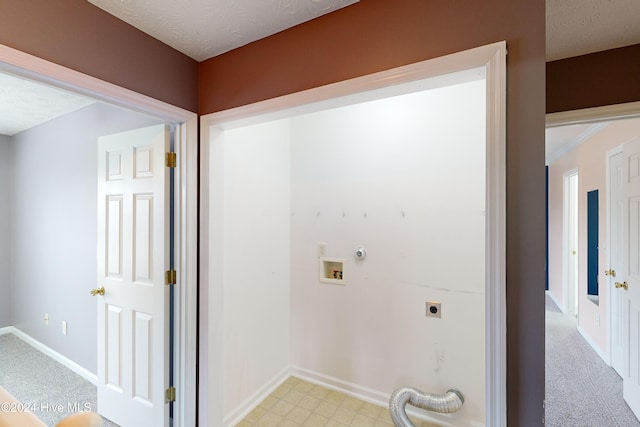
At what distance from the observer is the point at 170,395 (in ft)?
5.60

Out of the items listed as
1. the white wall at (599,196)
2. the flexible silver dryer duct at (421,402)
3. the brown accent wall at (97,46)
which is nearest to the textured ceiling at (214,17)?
the brown accent wall at (97,46)

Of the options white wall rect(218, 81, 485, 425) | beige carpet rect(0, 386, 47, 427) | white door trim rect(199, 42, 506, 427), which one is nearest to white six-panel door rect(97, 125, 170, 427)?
white wall rect(218, 81, 485, 425)

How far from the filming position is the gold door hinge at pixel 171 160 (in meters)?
1.69

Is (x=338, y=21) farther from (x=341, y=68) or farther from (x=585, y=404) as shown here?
(x=585, y=404)

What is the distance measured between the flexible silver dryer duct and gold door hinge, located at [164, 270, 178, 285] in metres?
1.66

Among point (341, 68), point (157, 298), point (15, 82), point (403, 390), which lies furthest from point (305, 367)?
point (15, 82)

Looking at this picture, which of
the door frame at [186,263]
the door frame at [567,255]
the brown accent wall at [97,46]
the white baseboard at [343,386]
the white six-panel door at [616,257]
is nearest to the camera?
the brown accent wall at [97,46]

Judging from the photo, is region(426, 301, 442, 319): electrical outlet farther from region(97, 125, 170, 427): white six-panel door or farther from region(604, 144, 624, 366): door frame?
region(604, 144, 624, 366): door frame

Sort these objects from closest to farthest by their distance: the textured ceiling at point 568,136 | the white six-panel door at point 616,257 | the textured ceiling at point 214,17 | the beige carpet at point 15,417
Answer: the beige carpet at point 15,417, the textured ceiling at point 214,17, the white six-panel door at point 616,257, the textured ceiling at point 568,136

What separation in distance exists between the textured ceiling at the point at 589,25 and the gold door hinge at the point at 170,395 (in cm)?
291

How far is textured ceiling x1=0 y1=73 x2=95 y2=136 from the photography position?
211 cm

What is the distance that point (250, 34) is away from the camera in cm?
145

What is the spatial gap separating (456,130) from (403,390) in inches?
73.1

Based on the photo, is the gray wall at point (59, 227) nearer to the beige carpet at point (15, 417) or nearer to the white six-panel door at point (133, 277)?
the white six-panel door at point (133, 277)
